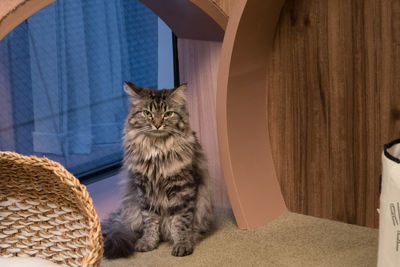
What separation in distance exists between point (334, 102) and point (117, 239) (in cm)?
95

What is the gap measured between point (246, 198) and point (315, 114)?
42 cm

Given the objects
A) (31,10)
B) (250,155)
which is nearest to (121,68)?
(250,155)

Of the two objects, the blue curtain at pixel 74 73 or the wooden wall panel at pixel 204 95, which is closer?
the wooden wall panel at pixel 204 95

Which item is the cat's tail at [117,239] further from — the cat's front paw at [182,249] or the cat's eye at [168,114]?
the cat's eye at [168,114]

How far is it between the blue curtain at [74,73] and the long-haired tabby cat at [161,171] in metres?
0.68

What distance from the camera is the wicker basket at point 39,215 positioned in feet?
4.87

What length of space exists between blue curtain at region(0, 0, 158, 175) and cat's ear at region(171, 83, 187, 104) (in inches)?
32.2

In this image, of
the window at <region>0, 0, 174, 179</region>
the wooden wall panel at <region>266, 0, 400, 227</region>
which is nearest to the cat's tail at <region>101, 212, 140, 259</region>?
the wooden wall panel at <region>266, 0, 400, 227</region>

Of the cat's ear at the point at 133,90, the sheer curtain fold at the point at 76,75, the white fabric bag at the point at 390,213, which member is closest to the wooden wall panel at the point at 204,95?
the cat's ear at the point at 133,90

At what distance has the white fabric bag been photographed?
122cm

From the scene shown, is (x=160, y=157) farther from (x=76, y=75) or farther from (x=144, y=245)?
(x=76, y=75)

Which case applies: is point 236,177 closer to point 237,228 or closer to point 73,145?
point 237,228

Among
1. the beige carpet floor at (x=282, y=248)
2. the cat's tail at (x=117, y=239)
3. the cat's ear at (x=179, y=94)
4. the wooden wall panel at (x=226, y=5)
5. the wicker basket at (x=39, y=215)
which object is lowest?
the beige carpet floor at (x=282, y=248)

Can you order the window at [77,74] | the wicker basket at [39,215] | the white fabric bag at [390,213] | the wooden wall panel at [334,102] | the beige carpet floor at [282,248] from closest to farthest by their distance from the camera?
the white fabric bag at [390,213], the wicker basket at [39,215], the beige carpet floor at [282,248], the wooden wall panel at [334,102], the window at [77,74]
